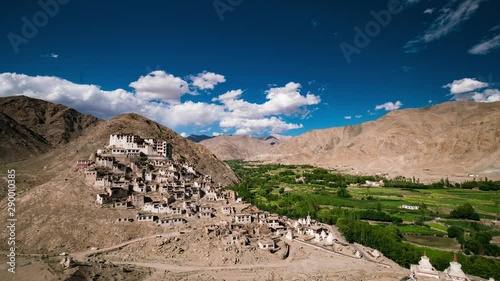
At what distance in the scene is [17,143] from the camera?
353ft

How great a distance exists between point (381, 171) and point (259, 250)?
118 m

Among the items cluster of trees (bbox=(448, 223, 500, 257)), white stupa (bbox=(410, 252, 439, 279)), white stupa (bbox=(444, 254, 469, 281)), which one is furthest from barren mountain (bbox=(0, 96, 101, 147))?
white stupa (bbox=(444, 254, 469, 281))

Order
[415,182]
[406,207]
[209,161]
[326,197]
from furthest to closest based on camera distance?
1. [415,182]
2. [209,161]
3. [326,197]
4. [406,207]

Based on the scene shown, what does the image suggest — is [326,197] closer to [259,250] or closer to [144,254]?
[259,250]

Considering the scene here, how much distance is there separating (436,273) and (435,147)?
122 metres

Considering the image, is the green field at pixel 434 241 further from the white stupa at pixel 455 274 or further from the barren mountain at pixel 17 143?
the barren mountain at pixel 17 143

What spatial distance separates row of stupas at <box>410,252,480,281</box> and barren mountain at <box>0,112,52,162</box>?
355ft

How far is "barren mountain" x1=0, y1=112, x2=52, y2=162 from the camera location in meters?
102

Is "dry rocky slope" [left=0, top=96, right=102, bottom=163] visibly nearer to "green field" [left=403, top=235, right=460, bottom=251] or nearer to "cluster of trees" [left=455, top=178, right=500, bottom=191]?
"green field" [left=403, top=235, right=460, bottom=251]

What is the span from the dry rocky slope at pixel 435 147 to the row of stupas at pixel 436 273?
90.2 metres

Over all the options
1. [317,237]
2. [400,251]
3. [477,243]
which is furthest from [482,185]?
[317,237]

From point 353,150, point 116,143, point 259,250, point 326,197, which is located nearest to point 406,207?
point 326,197

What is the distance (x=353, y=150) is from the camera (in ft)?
615

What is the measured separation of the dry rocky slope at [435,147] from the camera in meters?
119
